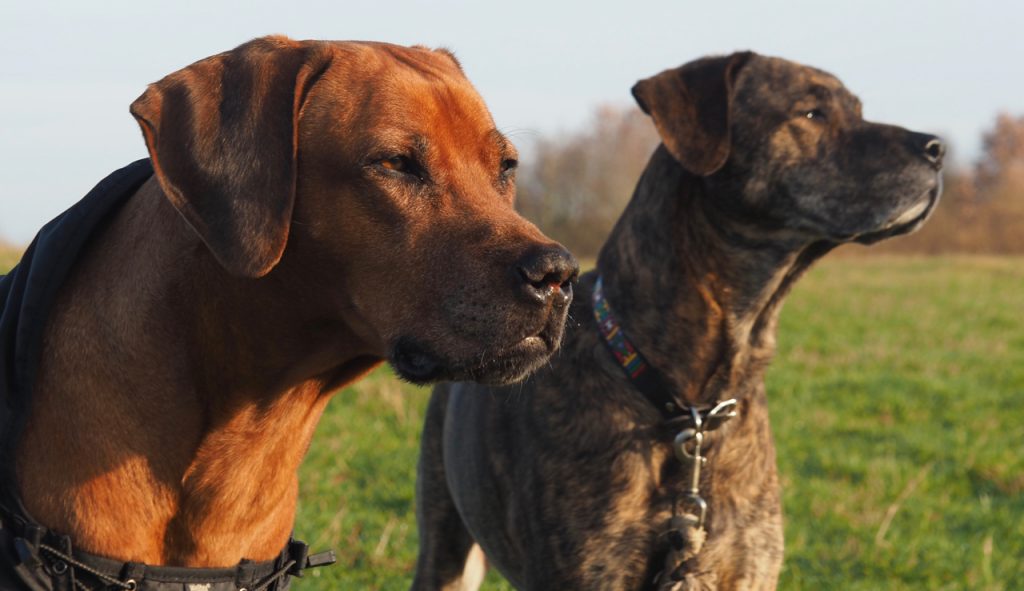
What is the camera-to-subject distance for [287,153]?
279 centimetres

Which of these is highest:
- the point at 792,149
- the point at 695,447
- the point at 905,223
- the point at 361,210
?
the point at 361,210

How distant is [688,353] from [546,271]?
1511 mm

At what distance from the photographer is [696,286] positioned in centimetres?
416

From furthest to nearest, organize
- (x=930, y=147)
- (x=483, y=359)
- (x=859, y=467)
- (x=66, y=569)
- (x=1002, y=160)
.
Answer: (x=1002, y=160) < (x=859, y=467) < (x=930, y=147) < (x=483, y=359) < (x=66, y=569)

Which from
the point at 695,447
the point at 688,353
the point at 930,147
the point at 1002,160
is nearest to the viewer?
the point at 695,447

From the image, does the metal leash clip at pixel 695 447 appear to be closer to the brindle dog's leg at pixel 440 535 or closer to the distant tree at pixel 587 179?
the brindle dog's leg at pixel 440 535

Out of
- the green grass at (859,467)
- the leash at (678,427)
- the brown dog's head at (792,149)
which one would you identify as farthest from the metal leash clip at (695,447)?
the green grass at (859,467)

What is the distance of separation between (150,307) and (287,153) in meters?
0.46

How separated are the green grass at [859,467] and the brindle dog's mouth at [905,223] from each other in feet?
6.61

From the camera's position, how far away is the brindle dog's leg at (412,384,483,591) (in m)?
4.98

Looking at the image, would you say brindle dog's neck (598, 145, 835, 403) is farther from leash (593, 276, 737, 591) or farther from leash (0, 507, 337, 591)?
leash (0, 507, 337, 591)

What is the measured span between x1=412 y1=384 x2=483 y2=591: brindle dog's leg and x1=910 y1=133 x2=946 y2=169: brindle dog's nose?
6.76 ft

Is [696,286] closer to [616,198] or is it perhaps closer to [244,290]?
[244,290]

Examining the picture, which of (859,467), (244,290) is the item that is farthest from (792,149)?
(859,467)
